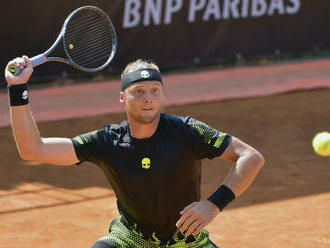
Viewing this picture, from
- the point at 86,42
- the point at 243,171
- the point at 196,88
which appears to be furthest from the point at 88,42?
the point at 196,88

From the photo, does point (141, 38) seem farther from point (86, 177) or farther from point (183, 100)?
point (86, 177)

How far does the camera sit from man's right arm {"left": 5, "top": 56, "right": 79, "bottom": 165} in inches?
174

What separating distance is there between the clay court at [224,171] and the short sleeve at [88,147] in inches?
77.4

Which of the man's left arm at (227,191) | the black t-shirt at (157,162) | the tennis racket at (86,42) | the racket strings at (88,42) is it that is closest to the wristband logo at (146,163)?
the black t-shirt at (157,162)

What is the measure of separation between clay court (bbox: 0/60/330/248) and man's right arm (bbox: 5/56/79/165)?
206 cm

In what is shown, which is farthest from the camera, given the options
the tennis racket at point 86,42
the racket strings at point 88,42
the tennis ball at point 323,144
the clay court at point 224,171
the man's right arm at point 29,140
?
the clay court at point 224,171

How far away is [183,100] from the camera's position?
12312 millimetres

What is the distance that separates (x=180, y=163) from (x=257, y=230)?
7.60 ft

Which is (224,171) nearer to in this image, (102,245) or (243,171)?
(102,245)

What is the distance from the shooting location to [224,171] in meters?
8.84

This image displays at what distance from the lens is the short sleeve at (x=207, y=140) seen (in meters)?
4.89

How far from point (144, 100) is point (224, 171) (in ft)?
13.7

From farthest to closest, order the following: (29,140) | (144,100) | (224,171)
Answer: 1. (224,171)
2. (144,100)
3. (29,140)

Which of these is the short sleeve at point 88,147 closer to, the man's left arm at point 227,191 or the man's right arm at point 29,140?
the man's right arm at point 29,140
